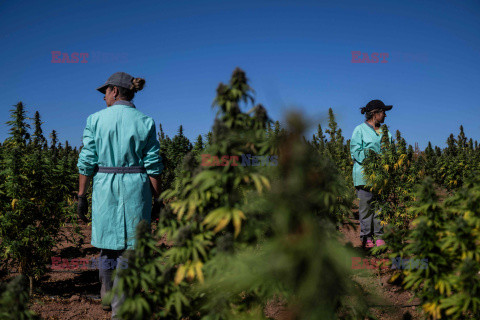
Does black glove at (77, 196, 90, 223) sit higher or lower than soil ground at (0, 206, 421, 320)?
higher

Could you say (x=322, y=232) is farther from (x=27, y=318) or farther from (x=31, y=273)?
(x=31, y=273)

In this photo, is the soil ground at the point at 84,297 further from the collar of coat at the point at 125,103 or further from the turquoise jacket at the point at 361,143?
the collar of coat at the point at 125,103

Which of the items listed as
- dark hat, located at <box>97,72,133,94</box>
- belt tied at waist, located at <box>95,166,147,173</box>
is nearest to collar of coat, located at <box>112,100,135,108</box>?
dark hat, located at <box>97,72,133,94</box>

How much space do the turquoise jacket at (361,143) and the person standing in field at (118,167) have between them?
148 inches

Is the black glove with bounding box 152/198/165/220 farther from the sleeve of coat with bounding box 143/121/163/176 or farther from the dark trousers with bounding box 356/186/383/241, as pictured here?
the dark trousers with bounding box 356/186/383/241

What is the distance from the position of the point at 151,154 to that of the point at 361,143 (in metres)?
3.95

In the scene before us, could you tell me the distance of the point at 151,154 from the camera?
285cm

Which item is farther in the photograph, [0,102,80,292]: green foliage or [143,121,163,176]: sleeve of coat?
[0,102,80,292]: green foliage

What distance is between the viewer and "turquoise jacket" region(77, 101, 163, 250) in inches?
109

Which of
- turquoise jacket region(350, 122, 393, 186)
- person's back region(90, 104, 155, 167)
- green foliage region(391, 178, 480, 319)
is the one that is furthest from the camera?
turquoise jacket region(350, 122, 393, 186)

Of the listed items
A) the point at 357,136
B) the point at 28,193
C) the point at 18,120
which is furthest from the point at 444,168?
the point at 18,120

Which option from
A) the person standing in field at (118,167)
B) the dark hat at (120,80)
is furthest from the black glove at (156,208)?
the dark hat at (120,80)

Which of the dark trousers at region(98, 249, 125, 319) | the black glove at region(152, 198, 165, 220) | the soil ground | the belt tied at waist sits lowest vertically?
the soil ground

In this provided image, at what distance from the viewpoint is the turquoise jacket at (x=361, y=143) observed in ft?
17.1
